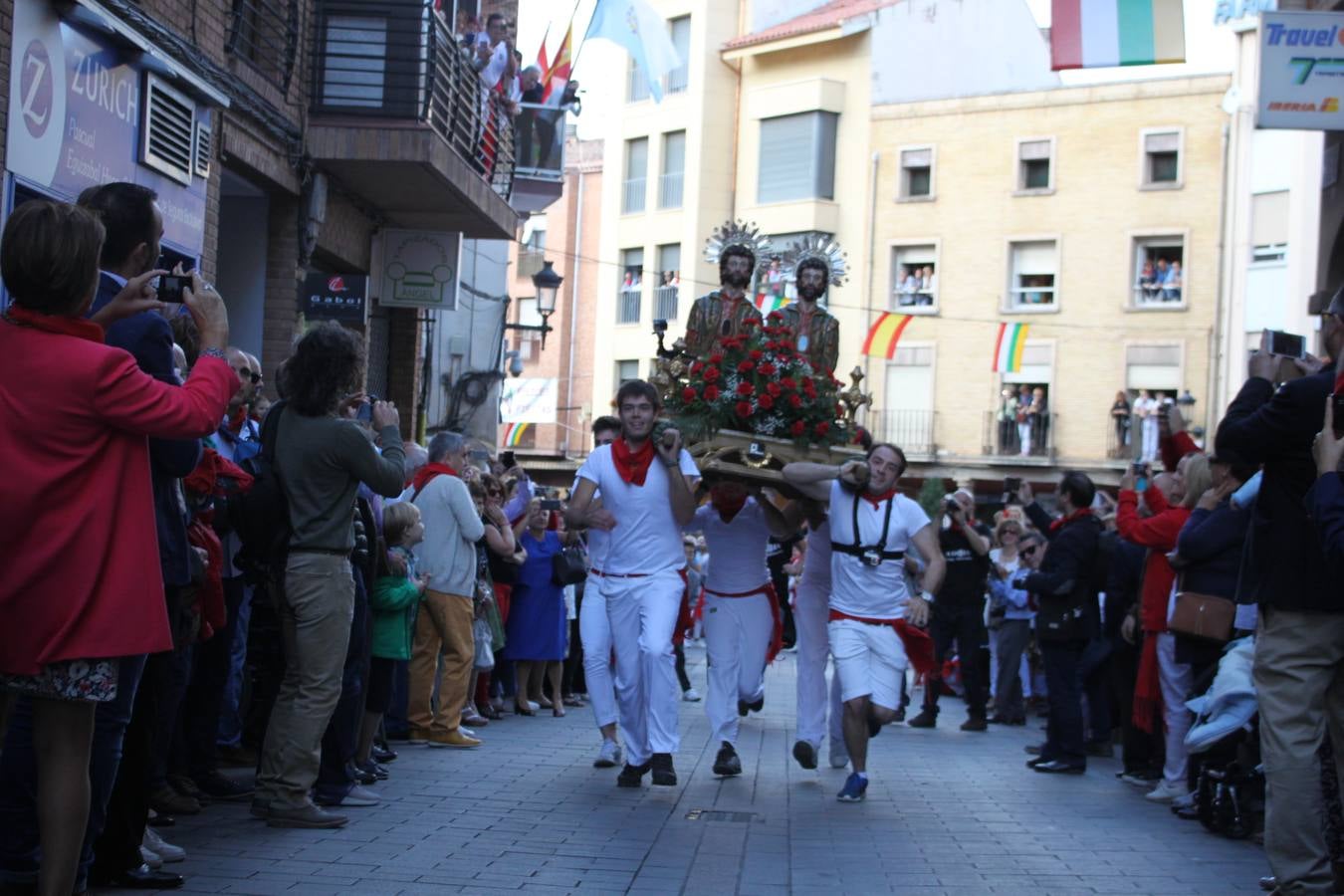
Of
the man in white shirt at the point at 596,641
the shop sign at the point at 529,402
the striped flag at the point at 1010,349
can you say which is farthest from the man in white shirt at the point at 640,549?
the shop sign at the point at 529,402

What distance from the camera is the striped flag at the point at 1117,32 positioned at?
43.1ft

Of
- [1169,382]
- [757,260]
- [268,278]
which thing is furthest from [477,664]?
[1169,382]

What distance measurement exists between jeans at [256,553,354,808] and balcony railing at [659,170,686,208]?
4668 cm

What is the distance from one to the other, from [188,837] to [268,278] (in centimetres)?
999

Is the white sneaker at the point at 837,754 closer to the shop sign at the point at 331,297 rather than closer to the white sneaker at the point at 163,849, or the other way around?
the white sneaker at the point at 163,849

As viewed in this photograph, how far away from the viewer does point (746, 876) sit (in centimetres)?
746

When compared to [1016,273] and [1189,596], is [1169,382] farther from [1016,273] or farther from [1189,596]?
[1189,596]

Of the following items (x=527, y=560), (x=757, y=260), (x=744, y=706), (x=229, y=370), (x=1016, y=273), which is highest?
(x=1016, y=273)

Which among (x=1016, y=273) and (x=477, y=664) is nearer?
(x=477, y=664)

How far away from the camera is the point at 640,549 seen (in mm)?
10258

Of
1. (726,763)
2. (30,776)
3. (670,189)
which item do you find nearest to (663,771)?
(726,763)

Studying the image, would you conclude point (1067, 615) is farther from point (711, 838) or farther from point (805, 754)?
point (711, 838)

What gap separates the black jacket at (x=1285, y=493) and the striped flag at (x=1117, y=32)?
6.60 meters

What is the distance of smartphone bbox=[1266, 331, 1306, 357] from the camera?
797 cm
